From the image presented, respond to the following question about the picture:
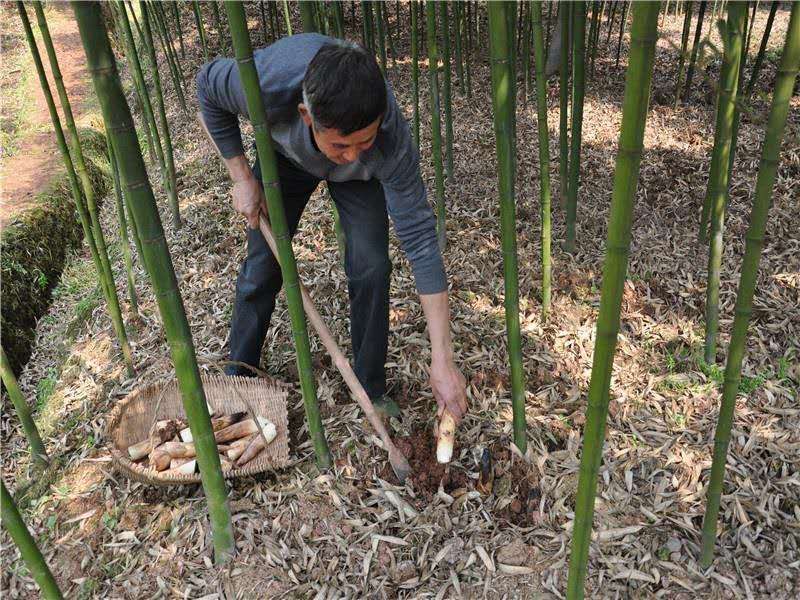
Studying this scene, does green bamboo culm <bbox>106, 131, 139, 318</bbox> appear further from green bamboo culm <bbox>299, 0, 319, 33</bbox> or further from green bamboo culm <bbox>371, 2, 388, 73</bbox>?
green bamboo culm <bbox>371, 2, 388, 73</bbox>

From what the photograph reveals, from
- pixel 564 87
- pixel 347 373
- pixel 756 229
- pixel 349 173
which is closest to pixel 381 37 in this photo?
pixel 564 87

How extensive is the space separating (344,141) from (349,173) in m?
0.35

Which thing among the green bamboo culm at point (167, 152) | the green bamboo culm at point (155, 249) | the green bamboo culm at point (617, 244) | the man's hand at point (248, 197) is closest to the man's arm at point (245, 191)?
the man's hand at point (248, 197)

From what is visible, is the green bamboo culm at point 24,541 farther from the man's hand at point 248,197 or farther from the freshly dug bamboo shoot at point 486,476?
the freshly dug bamboo shoot at point 486,476

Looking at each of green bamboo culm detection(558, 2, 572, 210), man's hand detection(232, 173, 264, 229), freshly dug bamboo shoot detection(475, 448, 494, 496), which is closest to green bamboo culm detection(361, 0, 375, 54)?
green bamboo culm detection(558, 2, 572, 210)

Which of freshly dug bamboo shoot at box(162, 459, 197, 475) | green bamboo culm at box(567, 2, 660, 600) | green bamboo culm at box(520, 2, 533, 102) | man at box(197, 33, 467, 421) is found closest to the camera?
green bamboo culm at box(567, 2, 660, 600)

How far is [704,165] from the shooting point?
3.65 metres

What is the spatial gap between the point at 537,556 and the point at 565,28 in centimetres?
206

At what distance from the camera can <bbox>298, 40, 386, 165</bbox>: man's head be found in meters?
1.47

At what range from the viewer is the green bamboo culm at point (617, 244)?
0.88 metres

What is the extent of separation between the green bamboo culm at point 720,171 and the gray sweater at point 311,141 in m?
0.92

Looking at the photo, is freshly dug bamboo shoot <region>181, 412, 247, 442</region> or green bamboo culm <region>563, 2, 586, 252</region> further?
green bamboo culm <region>563, 2, 586, 252</region>

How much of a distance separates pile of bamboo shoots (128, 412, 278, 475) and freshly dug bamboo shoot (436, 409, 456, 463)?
544 millimetres

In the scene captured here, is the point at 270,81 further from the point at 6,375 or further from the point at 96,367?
the point at 96,367
